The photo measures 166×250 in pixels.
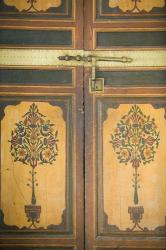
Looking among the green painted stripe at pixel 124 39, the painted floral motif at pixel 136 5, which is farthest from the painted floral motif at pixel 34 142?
the painted floral motif at pixel 136 5

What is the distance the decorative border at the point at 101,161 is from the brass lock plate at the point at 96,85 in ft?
0.16

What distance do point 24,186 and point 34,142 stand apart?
0.27 m

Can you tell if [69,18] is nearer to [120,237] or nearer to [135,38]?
[135,38]

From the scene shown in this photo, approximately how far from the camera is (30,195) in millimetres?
2816

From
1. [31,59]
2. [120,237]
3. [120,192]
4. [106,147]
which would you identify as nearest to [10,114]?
[31,59]

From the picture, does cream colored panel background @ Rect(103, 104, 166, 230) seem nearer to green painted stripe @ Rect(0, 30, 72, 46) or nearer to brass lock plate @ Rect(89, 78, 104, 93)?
brass lock plate @ Rect(89, 78, 104, 93)

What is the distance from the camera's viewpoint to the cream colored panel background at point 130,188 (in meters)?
2.81

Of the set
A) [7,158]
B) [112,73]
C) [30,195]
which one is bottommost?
[30,195]

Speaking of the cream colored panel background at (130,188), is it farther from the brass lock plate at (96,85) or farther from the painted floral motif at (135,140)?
the brass lock plate at (96,85)

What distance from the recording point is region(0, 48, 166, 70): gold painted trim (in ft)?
9.37

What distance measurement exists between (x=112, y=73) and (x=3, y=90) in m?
0.66

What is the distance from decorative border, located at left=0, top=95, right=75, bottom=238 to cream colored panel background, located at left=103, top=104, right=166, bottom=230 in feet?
0.68

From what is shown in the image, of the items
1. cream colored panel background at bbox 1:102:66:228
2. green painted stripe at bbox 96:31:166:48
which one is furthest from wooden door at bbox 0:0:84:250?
green painted stripe at bbox 96:31:166:48

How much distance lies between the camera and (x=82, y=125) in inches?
112
